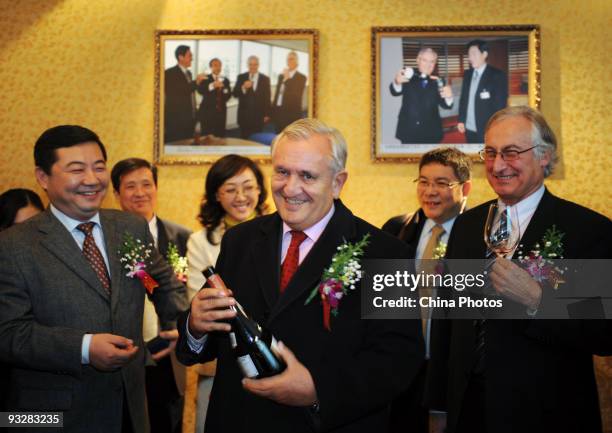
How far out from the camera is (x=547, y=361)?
2723 millimetres

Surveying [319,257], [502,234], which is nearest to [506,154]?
[502,234]

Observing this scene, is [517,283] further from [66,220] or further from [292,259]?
[66,220]

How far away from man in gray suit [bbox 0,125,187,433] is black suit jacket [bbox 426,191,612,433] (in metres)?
1.39

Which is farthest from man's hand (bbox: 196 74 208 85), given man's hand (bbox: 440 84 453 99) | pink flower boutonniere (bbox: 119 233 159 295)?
pink flower boutonniere (bbox: 119 233 159 295)

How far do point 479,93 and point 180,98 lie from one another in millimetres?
2362

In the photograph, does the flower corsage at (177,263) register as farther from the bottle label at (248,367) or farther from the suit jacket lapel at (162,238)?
the bottle label at (248,367)

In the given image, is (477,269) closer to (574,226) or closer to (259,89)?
(574,226)

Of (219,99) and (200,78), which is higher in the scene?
(200,78)

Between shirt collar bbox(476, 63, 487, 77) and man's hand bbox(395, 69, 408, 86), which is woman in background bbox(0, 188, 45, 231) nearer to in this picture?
man's hand bbox(395, 69, 408, 86)

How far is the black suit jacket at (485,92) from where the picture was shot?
17.6ft

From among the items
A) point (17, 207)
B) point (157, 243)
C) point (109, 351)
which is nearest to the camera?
point (109, 351)

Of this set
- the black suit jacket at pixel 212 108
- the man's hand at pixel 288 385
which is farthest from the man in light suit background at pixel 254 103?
the man's hand at pixel 288 385

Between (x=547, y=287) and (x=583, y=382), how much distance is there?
434 millimetres

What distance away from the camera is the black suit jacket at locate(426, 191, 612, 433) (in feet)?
8.79
